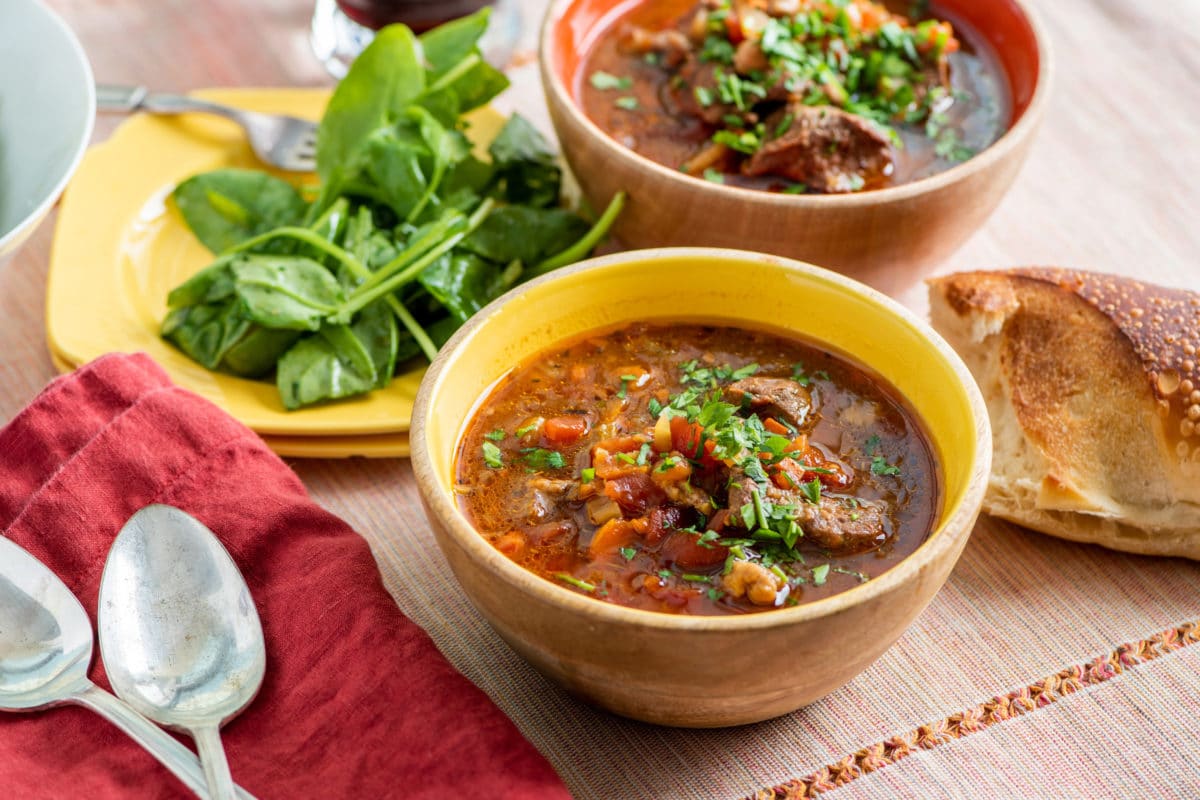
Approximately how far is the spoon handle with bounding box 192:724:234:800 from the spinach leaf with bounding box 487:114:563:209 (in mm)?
1882

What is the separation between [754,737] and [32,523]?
1532 millimetres

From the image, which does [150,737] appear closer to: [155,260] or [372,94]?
[155,260]

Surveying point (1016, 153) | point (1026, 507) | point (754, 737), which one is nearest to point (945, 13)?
point (1016, 153)

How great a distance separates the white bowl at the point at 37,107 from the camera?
3.15 meters

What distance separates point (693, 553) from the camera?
2328 mm

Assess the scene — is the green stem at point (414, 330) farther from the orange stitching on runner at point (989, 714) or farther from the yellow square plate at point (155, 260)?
the orange stitching on runner at point (989, 714)

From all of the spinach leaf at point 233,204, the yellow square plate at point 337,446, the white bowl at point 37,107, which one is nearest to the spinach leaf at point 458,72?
the spinach leaf at point 233,204

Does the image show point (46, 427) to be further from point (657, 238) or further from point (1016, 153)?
point (1016, 153)

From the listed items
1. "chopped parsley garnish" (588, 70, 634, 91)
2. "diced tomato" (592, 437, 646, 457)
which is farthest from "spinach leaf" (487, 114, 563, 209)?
"diced tomato" (592, 437, 646, 457)

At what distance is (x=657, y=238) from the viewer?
340 centimetres

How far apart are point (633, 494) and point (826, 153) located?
134 centimetres

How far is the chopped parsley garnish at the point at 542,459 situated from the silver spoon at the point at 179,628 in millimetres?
603

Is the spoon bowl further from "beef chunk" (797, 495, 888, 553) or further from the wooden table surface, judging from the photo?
"beef chunk" (797, 495, 888, 553)

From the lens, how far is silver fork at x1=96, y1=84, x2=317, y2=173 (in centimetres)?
391
